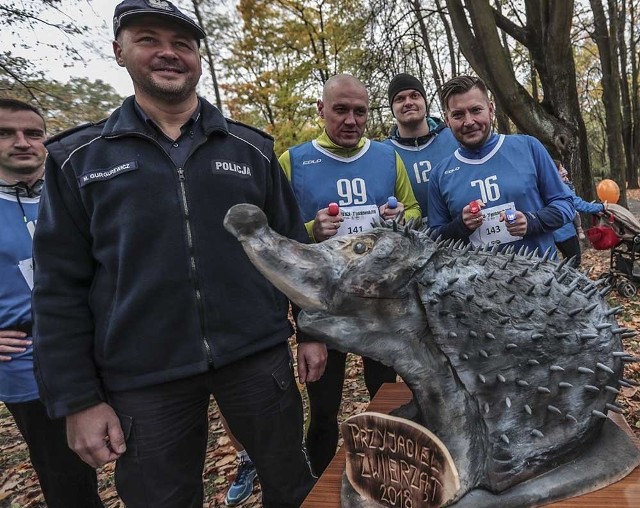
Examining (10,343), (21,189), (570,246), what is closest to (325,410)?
(10,343)

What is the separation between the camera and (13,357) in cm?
214

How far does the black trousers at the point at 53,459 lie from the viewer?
2.19 meters

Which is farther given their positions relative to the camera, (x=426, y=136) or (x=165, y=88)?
(x=426, y=136)

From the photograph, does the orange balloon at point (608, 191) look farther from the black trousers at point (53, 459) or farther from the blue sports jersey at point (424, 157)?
the black trousers at point (53, 459)

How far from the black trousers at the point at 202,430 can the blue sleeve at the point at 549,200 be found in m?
1.46

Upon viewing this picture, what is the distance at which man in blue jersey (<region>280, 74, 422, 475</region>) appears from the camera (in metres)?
2.39

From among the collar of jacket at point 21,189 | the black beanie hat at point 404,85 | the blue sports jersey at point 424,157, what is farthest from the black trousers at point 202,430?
the black beanie hat at point 404,85

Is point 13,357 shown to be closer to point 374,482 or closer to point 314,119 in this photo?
point 374,482

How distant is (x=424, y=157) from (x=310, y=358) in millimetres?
1747

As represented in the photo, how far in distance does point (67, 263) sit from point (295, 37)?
11.4 metres

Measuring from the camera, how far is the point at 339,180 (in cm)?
244

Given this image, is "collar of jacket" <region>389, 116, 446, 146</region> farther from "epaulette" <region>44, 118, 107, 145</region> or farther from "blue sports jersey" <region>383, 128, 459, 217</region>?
"epaulette" <region>44, 118, 107, 145</region>

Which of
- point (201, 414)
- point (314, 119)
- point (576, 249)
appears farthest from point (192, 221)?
point (314, 119)

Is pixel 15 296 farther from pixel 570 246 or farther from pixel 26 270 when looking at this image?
pixel 570 246
